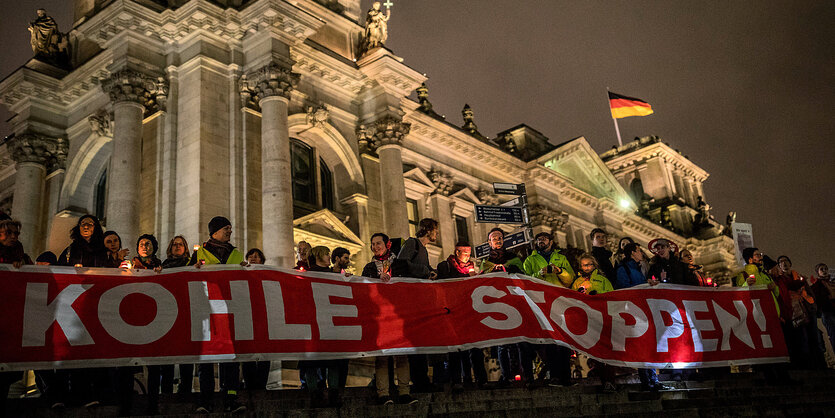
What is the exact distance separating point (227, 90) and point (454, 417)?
14867 mm

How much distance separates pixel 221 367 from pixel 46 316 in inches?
71.9

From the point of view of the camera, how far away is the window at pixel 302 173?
895 inches

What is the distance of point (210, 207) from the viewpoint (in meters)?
18.0

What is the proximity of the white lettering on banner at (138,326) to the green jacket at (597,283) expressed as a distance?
5.71 meters

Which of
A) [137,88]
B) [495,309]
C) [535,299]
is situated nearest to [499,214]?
[535,299]

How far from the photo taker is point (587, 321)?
9.87 m

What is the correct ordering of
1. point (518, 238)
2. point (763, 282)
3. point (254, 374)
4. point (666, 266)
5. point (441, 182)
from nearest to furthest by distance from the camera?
1. point (254, 374)
2. point (666, 266)
3. point (763, 282)
4. point (518, 238)
5. point (441, 182)

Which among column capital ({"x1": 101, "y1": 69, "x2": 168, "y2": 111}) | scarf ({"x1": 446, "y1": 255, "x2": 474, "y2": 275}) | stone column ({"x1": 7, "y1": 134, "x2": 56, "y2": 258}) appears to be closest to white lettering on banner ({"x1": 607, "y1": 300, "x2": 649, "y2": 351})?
scarf ({"x1": 446, "y1": 255, "x2": 474, "y2": 275})

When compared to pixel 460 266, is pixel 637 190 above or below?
above

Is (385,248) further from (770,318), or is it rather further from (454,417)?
(770,318)

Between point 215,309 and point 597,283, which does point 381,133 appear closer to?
point 597,283

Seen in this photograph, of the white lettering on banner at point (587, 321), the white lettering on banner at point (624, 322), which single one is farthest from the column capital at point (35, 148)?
A: the white lettering on banner at point (624, 322)

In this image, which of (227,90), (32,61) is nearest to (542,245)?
(227,90)

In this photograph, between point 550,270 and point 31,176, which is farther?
point 31,176
